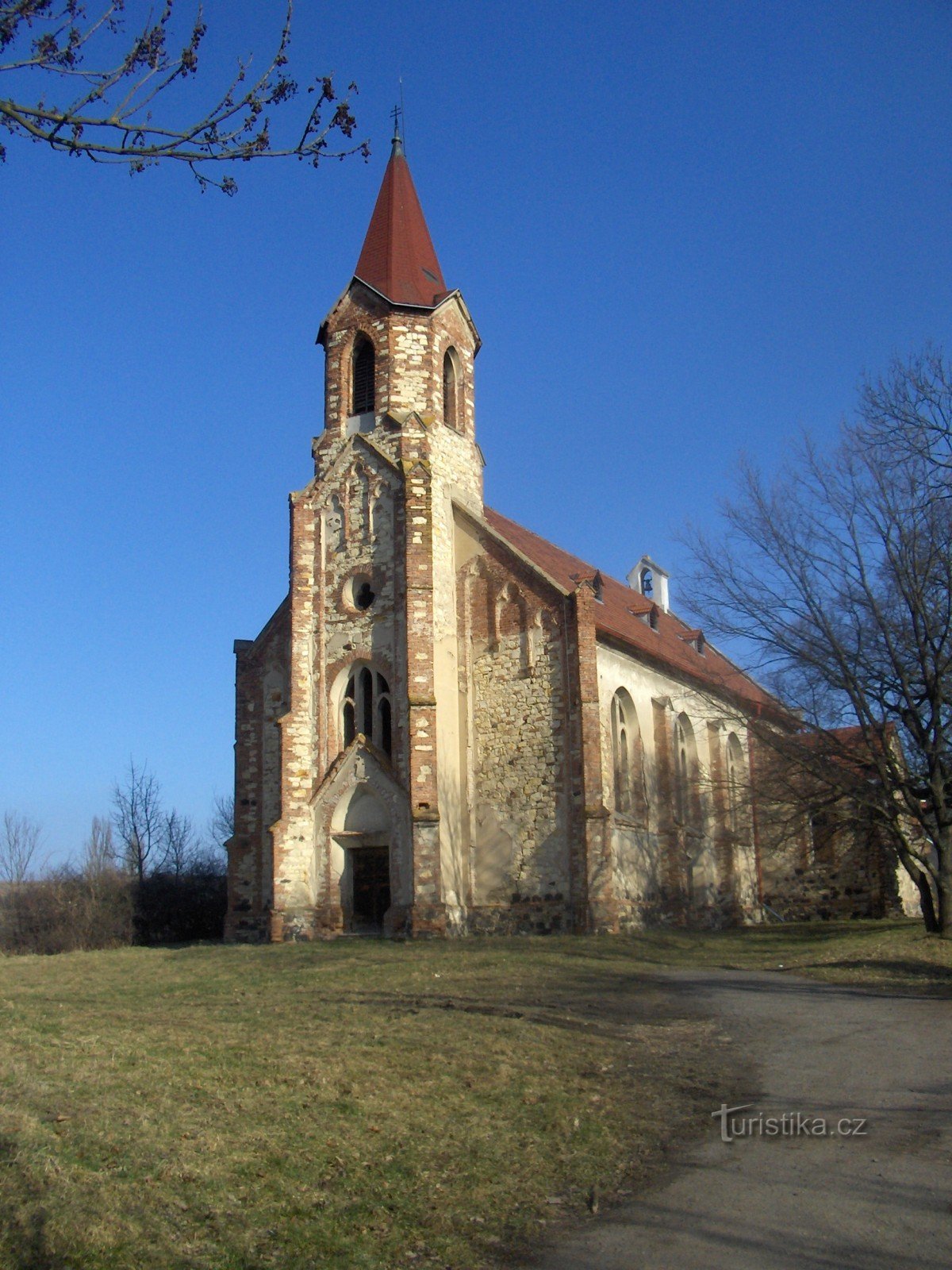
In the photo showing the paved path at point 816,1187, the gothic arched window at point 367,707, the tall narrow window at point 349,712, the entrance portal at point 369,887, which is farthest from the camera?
the tall narrow window at point 349,712

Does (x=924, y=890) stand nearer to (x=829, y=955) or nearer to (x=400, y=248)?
(x=829, y=955)

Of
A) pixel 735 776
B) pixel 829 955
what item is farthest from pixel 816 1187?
pixel 735 776

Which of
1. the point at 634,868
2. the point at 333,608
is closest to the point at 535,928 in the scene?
the point at 634,868

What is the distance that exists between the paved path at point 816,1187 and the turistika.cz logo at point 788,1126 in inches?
2.8

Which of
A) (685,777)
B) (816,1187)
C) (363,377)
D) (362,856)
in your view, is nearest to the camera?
(816,1187)

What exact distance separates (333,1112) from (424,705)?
16.1m

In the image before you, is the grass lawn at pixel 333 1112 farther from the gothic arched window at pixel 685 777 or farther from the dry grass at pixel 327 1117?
the gothic arched window at pixel 685 777

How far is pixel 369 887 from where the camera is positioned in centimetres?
2523

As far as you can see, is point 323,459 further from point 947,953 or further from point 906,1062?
point 906,1062

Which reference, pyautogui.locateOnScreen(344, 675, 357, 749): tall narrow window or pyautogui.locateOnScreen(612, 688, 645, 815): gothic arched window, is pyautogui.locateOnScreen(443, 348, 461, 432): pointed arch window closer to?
pyautogui.locateOnScreen(344, 675, 357, 749): tall narrow window

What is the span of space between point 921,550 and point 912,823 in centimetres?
630

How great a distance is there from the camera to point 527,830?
83.3 ft

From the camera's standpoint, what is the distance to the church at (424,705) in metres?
24.7

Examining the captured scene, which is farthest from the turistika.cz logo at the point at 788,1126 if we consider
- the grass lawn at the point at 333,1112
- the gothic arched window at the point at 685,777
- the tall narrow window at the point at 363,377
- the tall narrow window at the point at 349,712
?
the gothic arched window at the point at 685,777
